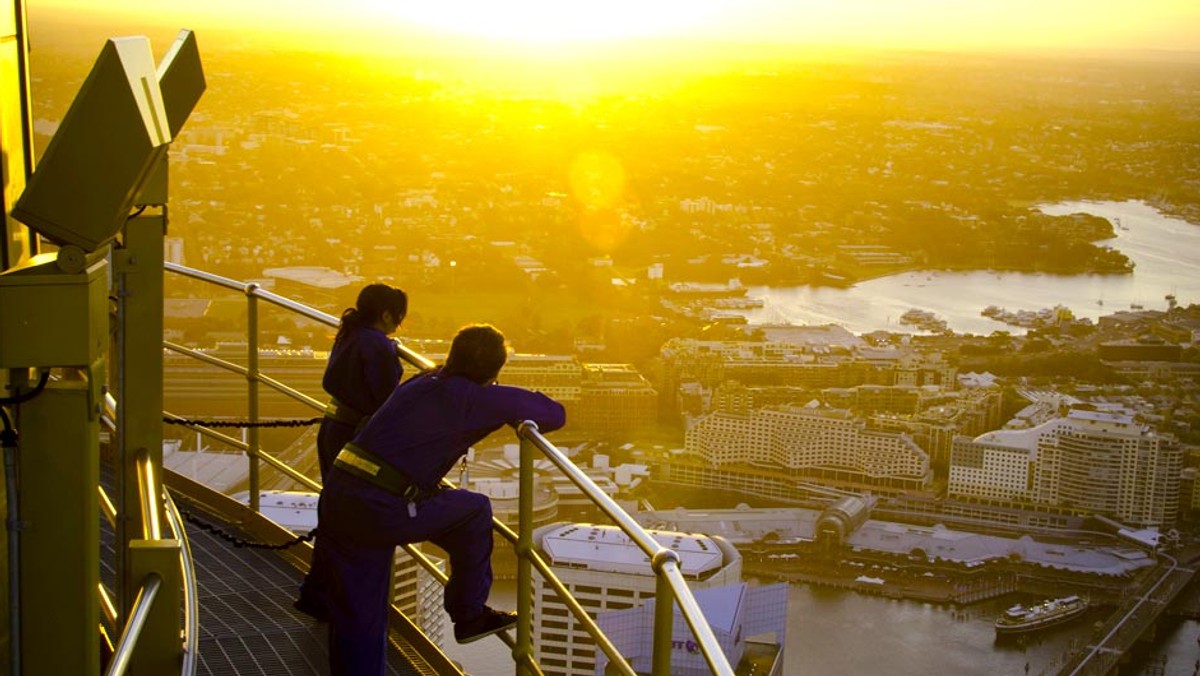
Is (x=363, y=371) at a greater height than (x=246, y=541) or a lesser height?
greater

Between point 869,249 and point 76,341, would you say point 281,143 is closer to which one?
point 869,249

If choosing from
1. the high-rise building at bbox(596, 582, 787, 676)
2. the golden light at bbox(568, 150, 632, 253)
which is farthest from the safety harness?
the golden light at bbox(568, 150, 632, 253)

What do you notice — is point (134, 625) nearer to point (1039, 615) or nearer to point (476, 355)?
point (476, 355)

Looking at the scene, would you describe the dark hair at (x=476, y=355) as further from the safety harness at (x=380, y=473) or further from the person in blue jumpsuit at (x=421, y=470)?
the safety harness at (x=380, y=473)

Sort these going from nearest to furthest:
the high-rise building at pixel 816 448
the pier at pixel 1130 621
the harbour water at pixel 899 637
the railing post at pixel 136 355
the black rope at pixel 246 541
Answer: the railing post at pixel 136 355 < the black rope at pixel 246 541 < the harbour water at pixel 899 637 < the pier at pixel 1130 621 < the high-rise building at pixel 816 448

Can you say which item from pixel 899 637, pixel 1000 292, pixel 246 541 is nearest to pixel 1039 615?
pixel 899 637

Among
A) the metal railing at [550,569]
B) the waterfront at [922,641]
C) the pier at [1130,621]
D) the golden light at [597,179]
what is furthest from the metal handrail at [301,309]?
the golden light at [597,179]
